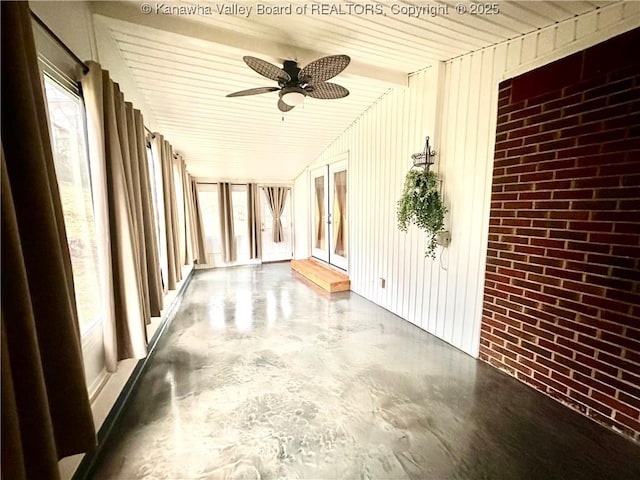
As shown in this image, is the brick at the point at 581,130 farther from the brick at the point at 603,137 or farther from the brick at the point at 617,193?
the brick at the point at 617,193

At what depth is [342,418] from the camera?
1808mm

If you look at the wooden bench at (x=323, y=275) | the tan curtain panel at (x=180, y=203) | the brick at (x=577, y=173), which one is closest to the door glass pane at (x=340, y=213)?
the wooden bench at (x=323, y=275)

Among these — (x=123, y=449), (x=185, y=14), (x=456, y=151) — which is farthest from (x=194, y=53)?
(x=123, y=449)

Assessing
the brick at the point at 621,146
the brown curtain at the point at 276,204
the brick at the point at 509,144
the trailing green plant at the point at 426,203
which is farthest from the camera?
the brown curtain at the point at 276,204

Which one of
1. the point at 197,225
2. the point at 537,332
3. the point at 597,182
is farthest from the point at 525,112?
the point at 197,225

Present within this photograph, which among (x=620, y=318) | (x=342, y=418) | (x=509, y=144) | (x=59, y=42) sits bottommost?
(x=342, y=418)

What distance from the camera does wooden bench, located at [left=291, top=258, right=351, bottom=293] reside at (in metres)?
4.44

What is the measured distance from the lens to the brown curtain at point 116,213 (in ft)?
5.26

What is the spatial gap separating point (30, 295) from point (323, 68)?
76.1 inches

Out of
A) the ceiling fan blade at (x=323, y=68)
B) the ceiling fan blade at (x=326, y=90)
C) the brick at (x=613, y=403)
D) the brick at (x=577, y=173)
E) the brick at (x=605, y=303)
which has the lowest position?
the brick at (x=613, y=403)

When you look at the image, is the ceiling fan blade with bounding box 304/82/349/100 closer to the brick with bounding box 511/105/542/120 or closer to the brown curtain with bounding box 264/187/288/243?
the brick with bounding box 511/105/542/120

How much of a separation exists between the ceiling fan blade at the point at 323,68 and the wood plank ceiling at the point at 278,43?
0.98 feet

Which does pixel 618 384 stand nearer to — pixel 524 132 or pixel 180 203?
pixel 524 132

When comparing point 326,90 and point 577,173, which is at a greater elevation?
point 326,90
